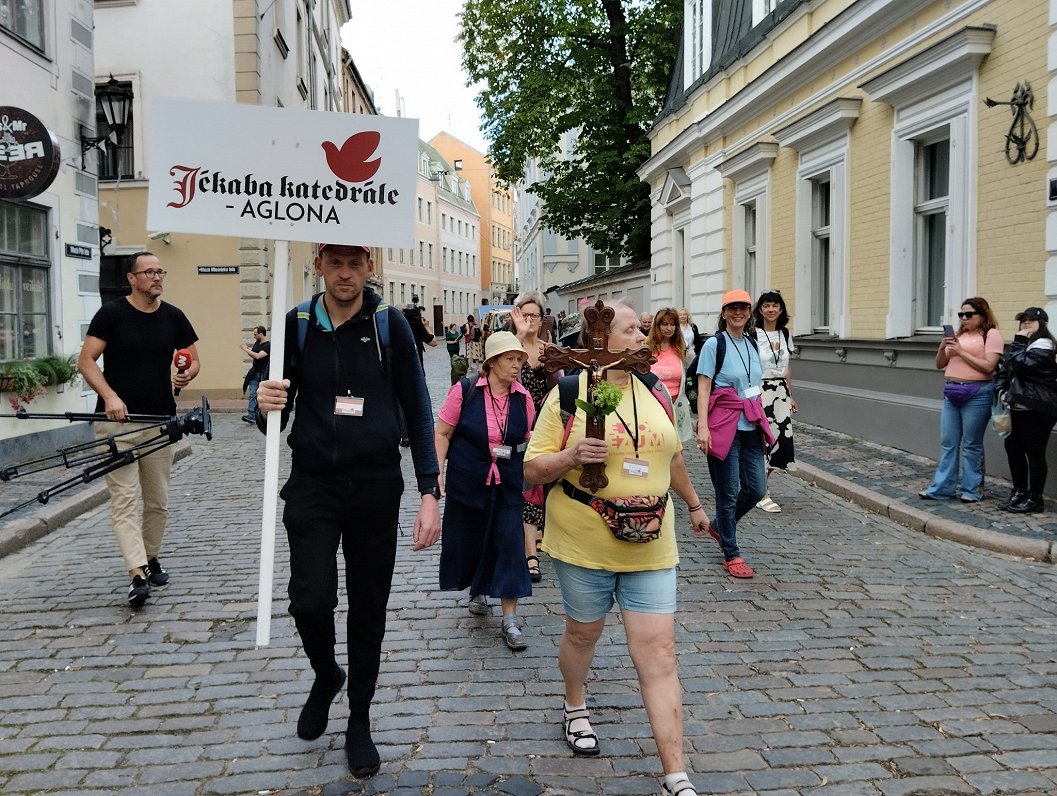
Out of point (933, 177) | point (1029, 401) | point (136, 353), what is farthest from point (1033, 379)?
point (136, 353)

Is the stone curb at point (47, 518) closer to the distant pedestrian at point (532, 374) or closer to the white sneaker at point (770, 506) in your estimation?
the distant pedestrian at point (532, 374)

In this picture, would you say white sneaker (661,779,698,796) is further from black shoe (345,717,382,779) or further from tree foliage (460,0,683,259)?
tree foliage (460,0,683,259)

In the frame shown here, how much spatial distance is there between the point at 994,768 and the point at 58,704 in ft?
12.8

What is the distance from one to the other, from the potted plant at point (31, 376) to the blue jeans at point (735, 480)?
785 centimetres

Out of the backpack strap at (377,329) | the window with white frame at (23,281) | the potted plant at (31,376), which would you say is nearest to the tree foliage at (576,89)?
the window with white frame at (23,281)

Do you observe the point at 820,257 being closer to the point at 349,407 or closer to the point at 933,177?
the point at 933,177

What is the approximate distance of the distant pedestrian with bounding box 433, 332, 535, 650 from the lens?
16.9 ft

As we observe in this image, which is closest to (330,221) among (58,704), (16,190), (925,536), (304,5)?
(58,704)

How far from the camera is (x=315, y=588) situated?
3.52m

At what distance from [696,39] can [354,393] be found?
1897 centimetres

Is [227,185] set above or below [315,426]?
above

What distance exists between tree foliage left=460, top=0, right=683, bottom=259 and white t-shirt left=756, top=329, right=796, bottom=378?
18378 mm

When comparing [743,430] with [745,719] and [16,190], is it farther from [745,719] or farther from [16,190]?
[16,190]

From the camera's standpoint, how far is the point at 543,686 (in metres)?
4.46
